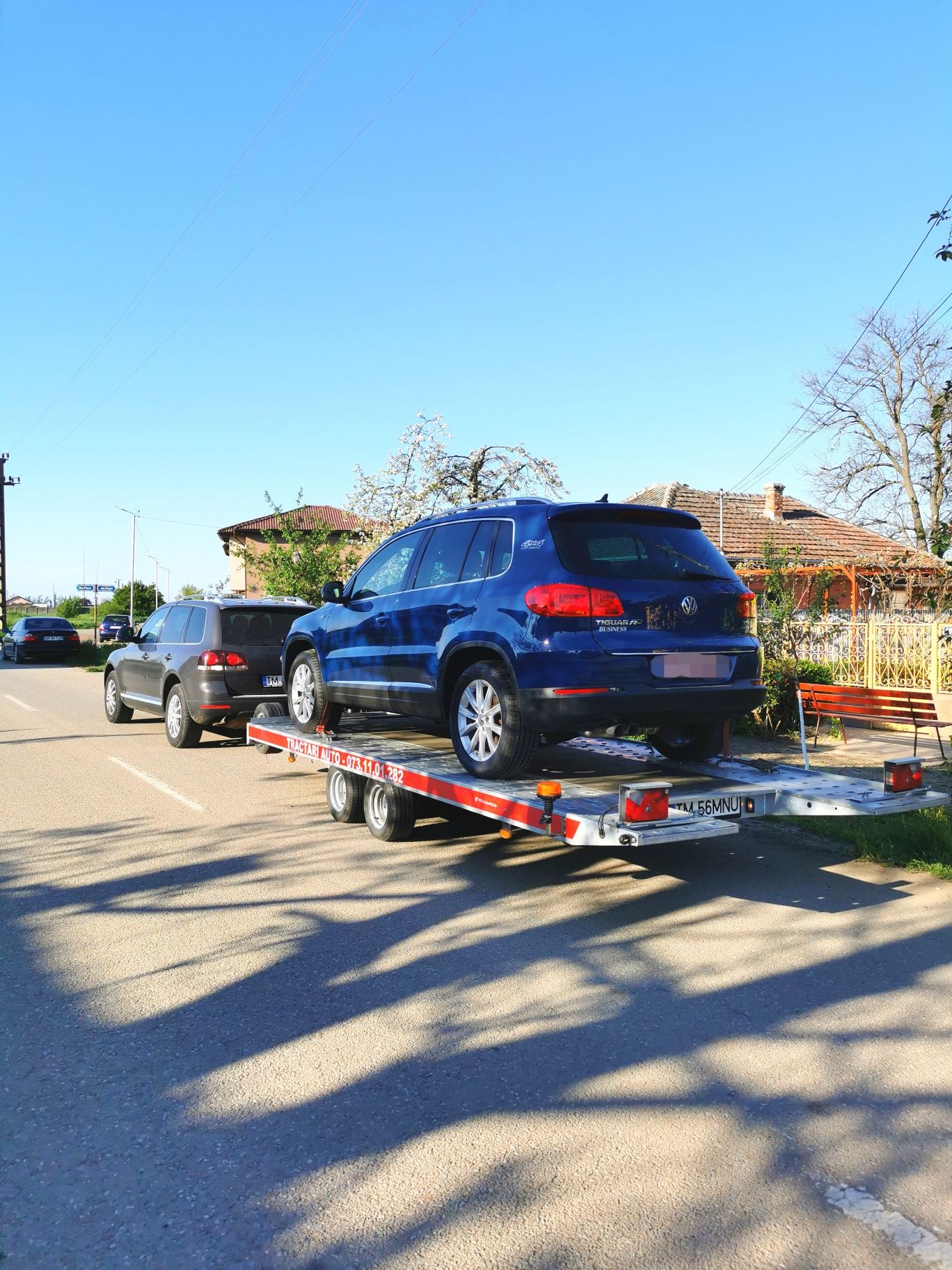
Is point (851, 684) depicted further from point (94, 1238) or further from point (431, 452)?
point (94, 1238)

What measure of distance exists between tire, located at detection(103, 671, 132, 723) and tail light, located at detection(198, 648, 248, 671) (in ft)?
12.6

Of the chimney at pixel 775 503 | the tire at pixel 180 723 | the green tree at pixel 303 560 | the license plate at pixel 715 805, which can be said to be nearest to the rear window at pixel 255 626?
the tire at pixel 180 723

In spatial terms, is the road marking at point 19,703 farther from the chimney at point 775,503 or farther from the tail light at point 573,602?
the chimney at point 775,503

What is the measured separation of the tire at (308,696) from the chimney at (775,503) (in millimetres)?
28153

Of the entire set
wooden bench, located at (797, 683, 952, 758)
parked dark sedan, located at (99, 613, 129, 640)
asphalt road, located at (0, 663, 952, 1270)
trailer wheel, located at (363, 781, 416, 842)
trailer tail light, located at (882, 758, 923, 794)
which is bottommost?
asphalt road, located at (0, 663, 952, 1270)

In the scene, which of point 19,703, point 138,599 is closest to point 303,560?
point 19,703

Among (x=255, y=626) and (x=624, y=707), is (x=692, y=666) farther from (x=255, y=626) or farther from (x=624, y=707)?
(x=255, y=626)

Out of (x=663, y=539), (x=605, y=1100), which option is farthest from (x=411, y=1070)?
(x=663, y=539)

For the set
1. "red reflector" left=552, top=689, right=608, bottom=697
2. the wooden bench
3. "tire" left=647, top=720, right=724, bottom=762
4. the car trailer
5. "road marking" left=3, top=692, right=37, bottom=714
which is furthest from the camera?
"road marking" left=3, top=692, right=37, bottom=714

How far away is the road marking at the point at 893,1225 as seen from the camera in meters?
2.72

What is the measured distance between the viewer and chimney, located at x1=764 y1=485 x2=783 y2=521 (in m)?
34.8

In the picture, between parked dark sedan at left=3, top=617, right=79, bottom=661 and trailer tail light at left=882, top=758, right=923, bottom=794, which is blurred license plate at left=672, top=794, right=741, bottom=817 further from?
parked dark sedan at left=3, top=617, right=79, bottom=661

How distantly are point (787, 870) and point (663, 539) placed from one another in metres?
2.38

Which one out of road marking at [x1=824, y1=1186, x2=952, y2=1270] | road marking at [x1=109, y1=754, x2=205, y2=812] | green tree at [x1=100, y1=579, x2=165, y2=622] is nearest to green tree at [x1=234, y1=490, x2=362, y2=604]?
road marking at [x1=109, y1=754, x2=205, y2=812]
